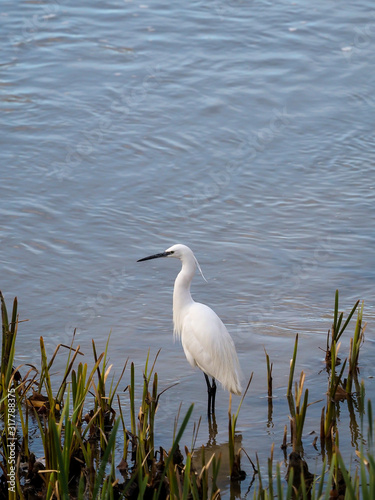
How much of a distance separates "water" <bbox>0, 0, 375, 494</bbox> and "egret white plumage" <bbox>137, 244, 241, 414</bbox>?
0.67ft

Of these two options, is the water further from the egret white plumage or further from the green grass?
the green grass

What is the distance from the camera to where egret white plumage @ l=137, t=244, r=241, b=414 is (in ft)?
17.0

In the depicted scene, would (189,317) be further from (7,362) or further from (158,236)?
(158,236)

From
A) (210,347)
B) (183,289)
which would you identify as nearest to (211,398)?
(210,347)

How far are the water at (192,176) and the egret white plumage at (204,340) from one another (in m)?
0.20

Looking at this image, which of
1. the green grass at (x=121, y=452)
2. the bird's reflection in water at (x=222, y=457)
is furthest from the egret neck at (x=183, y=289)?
the green grass at (x=121, y=452)

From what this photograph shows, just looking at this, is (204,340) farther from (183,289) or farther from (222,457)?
(222,457)

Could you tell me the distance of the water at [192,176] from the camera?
6.20 metres

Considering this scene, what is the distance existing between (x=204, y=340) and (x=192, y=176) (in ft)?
13.7

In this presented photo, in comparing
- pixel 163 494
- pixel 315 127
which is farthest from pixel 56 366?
pixel 315 127

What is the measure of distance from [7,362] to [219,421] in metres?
1.55

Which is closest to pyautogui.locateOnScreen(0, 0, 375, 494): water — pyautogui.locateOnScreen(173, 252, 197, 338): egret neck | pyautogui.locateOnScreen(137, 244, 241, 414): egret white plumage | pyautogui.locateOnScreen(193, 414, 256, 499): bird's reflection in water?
pyautogui.locateOnScreen(193, 414, 256, 499): bird's reflection in water

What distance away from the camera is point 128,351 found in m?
5.77

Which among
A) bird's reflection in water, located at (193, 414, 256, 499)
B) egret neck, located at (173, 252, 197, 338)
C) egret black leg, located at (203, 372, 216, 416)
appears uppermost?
egret neck, located at (173, 252, 197, 338)
